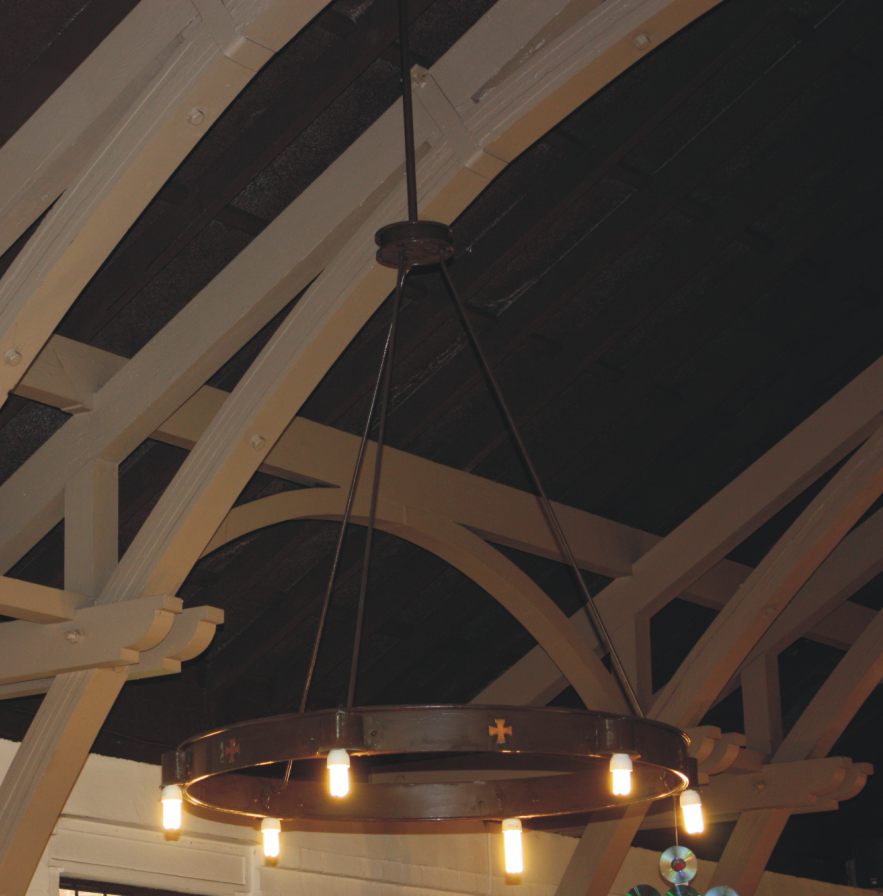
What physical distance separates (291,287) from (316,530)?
7.36 ft

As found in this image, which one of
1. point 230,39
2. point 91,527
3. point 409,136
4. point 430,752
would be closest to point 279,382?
point 91,527

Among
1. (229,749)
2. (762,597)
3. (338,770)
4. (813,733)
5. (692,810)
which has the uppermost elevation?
(762,597)

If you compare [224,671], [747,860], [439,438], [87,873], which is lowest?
[87,873]

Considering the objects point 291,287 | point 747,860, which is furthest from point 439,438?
point 747,860

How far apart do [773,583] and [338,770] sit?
4.16m

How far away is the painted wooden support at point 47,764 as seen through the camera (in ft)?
19.2

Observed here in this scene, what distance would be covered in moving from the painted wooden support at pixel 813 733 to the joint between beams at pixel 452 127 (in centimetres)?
436

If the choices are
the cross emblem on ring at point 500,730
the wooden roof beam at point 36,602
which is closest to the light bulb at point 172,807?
the wooden roof beam at point 36,602

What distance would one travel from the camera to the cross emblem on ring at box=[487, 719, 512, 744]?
4359 millimetres

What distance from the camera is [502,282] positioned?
7406 mm

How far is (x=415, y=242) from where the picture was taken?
5.10 m

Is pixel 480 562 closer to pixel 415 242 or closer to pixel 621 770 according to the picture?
pixel 415 242

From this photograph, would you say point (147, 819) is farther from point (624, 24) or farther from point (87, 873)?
point (624, 24)

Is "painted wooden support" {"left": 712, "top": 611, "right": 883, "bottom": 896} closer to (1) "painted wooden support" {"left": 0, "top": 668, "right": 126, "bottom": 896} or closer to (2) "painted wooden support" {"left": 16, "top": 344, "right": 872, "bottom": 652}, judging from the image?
(2) "painted wooden support" {"left": 16, "top": 344, "right": 872, "bottom": 652}
